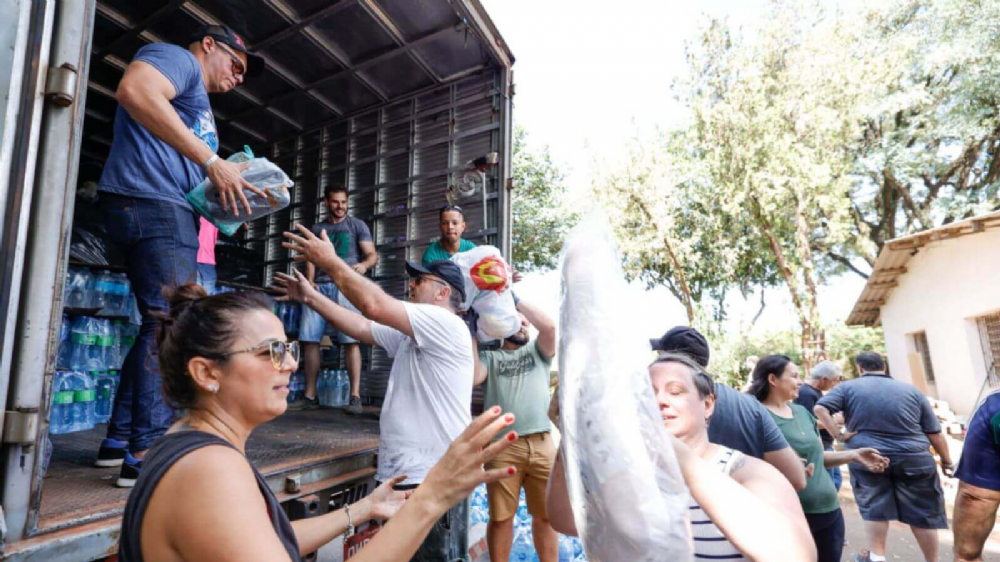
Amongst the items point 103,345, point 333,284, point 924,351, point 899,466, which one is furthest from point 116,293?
point 924,351

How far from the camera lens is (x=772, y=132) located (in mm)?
14500

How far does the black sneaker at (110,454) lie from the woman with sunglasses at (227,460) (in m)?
1.38

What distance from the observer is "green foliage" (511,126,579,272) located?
58.3ft

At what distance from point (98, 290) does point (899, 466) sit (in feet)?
22.9

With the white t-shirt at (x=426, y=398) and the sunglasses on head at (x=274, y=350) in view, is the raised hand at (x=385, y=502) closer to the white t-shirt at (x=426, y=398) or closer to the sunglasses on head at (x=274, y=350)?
the white t-shirt at (x=426, y=398)

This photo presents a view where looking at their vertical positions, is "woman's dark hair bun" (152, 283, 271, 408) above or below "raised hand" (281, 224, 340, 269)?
below

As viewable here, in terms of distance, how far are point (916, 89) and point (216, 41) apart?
1930cm

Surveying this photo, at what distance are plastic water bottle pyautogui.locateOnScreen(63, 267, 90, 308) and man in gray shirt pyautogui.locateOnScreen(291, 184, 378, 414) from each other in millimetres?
1706

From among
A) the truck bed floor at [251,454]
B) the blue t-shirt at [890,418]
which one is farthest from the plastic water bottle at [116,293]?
the blue t-shirt at [890,418]

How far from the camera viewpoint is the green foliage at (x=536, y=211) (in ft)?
58.3

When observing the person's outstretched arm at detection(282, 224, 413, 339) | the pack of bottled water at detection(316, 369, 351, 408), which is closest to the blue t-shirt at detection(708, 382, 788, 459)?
the person's outstretched arm at detection(282, 224, 413, 339)

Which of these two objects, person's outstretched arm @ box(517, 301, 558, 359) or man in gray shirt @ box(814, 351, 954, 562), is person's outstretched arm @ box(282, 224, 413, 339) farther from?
man in gray shirt @ box(814, 351, 954, 562)

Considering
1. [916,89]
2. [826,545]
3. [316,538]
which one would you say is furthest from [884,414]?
[916,89]

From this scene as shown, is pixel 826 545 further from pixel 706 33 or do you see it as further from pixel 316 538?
pixel 706 33
